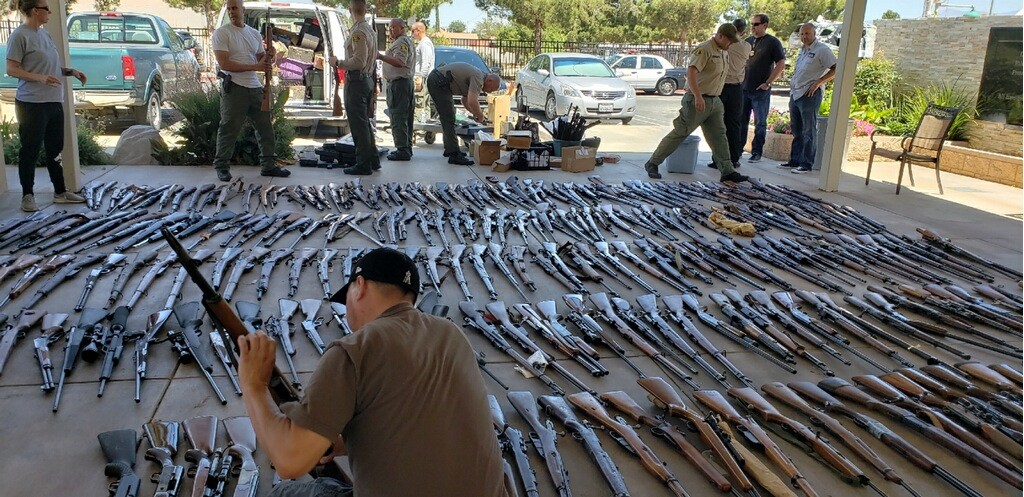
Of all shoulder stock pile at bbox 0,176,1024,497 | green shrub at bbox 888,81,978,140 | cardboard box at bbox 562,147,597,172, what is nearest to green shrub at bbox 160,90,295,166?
shoulder stock pile at bbox 0,176,1024,497

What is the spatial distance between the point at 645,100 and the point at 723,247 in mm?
20149

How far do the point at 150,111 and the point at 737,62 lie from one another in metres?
10.1

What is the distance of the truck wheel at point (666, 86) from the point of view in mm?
28750

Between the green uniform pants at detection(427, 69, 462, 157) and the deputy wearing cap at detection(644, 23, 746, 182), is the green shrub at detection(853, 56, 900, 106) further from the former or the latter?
the green uniform pants at detection(427, 69, 462, 157)

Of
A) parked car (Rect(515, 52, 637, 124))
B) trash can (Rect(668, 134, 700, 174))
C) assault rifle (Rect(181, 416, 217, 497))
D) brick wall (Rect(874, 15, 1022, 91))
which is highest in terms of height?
brick wall (Rect(874, 15, 1022, 91))

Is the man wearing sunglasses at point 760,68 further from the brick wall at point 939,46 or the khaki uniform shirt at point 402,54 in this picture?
the khaki uniform shirt at point 402,54

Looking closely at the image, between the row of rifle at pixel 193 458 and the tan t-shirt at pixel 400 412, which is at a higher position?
the tan t-shirt at pixel 400 412

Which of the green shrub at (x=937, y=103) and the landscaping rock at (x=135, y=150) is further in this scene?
the green shrub at (x=937, y=103)

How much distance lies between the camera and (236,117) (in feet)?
31.7

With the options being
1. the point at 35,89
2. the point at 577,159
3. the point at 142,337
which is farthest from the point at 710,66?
the point at 142,337

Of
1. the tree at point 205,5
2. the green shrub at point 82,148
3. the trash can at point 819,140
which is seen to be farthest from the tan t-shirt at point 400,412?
the tree at point 205,5

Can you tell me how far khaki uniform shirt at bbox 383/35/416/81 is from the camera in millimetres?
10812

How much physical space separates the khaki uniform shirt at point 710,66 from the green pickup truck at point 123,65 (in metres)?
7.82

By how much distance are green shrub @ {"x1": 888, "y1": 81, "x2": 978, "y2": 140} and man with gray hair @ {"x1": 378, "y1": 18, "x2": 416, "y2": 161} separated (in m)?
8.94
